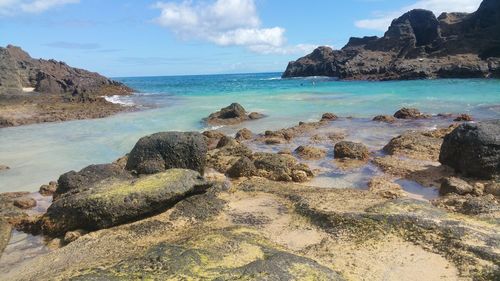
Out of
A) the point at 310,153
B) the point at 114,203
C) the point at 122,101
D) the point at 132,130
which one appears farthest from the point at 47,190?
the point at 122,101

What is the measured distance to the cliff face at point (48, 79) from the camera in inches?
1515

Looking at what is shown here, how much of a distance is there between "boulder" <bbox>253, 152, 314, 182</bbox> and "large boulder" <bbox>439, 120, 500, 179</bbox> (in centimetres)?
350

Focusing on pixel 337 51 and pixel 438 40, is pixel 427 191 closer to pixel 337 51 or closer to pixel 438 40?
pixel 438 40

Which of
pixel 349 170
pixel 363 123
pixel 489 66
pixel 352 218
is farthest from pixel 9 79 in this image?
pixel 489 66

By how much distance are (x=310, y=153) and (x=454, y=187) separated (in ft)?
16.3

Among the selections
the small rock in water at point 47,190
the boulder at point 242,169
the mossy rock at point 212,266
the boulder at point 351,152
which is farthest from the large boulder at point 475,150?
the small rock in water at point 47,190

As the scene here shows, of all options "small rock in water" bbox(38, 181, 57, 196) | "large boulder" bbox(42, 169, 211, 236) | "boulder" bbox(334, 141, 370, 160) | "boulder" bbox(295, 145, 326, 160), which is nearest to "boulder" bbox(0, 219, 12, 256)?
"large boulder" bbox(42, 169, 211, 236)

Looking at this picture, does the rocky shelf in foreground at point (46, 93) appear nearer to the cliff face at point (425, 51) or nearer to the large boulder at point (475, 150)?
the large boulder at point (475, 150)

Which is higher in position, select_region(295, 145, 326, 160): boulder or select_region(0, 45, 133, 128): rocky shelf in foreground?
select_region(0, 45, 133, 128): rocky shelf in foreground

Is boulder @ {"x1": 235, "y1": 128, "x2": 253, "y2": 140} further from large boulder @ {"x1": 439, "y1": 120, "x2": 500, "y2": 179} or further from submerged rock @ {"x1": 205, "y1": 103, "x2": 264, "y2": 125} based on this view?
large boulder @ {"x1": 439, "y1": 120, "x2": 500, "y2": 179}

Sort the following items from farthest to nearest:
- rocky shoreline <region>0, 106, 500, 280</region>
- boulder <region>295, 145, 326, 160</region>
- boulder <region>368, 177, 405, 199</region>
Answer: boulder <region>295, 145, 326, 160</region> < boulder <region>368, 177, 405, 199</region> < rocky shoreline <region>0, 106, 500, 280</region>

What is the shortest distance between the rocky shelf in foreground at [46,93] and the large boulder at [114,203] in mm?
19404

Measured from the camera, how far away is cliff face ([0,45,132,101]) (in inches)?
1515

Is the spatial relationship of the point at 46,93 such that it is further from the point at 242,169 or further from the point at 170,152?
the point at 242,169
